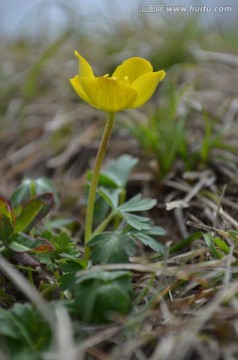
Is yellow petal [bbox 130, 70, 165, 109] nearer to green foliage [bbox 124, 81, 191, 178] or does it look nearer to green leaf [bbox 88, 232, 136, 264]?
green leaf [bbox 88, 232, 136, 264]

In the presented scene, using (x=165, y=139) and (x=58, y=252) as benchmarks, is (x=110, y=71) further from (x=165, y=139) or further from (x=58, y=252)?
(x=58, y=252)

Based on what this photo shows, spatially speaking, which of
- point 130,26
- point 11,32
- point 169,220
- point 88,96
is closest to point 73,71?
point 130,26

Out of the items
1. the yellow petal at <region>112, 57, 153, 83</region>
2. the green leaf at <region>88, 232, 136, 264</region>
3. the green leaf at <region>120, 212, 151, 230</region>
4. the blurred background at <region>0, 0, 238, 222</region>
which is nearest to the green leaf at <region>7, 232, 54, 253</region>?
the green leaf at <region>88, 232, 136, 264</region>

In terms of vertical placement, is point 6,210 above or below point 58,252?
above

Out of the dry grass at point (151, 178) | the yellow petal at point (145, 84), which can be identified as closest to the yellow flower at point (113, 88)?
the yellow petal at point (145, 84)

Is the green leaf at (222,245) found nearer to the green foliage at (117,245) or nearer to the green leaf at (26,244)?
the green foliage at (117,245)

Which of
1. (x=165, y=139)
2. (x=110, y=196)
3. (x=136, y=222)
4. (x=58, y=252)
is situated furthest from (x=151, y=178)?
(x=58, y=252)
